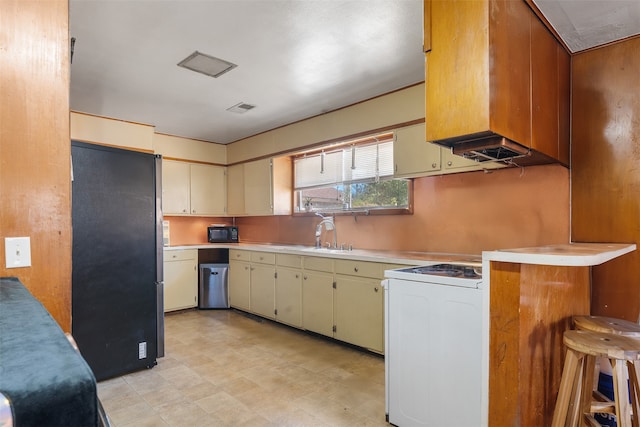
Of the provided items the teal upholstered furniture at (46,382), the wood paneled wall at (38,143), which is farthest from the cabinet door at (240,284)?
the teal upholstered furniture at (46,382)

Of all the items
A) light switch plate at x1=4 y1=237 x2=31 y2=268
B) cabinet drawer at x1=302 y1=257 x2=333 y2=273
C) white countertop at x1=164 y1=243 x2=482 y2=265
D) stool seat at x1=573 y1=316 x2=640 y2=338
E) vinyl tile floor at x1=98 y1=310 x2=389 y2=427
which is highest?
light switch plate at x1=4 y1=237 x2=31 y2=268

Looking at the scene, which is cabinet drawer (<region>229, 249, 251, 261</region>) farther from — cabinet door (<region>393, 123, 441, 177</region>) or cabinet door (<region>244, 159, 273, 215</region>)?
cabinet door (<region>393, 123, 441, 177</region>)

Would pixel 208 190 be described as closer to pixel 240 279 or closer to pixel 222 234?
pixel 222 234

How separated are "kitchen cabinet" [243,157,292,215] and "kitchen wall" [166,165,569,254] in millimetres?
956

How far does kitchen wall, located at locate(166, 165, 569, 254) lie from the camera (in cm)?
273

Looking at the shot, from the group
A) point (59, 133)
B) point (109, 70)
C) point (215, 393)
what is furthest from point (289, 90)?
point (215, 393)

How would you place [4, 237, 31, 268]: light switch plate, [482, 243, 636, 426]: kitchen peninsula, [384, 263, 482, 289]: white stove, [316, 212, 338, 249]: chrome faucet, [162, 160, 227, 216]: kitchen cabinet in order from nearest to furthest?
[4, 237, 31, 268]: light switch plate
[482, 243, 636, 426]: kitchen peninsula
[384, 263, 482, 289]: white stove
[316, 212, 338, 249]: chrome faucet
[162, 160, 227, 216]: kitchen cabinet

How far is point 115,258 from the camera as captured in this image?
281 centimetres

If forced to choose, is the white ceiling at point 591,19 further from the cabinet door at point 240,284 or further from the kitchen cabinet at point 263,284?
the cabinet door at point 240,284

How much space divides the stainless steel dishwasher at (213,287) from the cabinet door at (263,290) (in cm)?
61

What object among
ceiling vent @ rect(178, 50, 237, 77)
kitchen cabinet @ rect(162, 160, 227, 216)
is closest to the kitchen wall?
ceiling vent @ rect(178, 50, 237, 77)

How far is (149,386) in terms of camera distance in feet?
8.91

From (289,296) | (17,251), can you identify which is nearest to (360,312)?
(289,296)

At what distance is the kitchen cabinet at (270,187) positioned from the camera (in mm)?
4816
